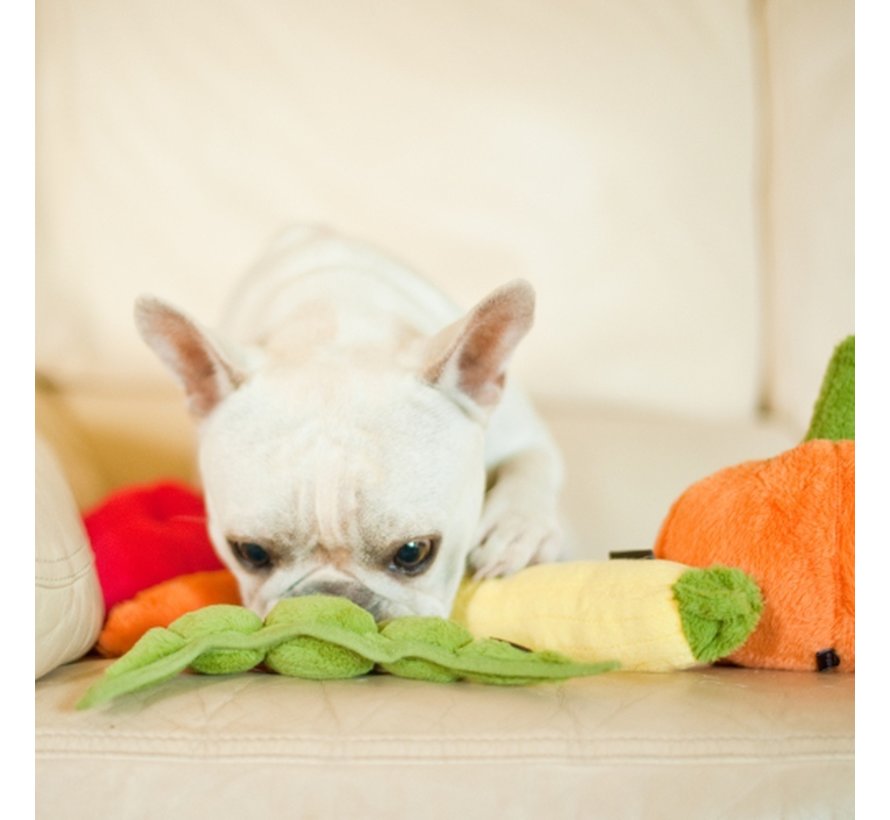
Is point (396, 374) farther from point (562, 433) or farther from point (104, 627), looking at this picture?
point (562, 433)

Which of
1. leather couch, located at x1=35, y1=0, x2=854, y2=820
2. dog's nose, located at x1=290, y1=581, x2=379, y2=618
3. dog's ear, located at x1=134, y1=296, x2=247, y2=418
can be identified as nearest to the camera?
dog's nose, located at x1=290, y1=581, x2=379, y2=618

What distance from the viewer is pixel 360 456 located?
1.19 m

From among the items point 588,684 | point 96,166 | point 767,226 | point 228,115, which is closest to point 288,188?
point 228,115

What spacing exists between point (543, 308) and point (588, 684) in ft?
4.36

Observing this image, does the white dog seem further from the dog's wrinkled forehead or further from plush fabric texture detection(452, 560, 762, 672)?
plush fabric texture detection(452, 560, 762, 672)

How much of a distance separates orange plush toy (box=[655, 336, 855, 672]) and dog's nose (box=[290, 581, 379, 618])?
35cm

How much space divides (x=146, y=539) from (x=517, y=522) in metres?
0.49

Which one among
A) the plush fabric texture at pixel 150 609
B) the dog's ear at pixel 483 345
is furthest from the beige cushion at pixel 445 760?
the dog's ear at pixel 483 345

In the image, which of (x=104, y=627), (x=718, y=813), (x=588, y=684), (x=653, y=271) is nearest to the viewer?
(x=718, y=813)

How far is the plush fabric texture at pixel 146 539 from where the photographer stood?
1272 millimetres

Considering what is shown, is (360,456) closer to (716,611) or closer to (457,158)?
(716,611)

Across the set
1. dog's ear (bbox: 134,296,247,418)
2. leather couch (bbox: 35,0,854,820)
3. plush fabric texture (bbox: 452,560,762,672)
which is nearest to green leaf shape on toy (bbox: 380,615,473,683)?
plush fabric texture (bbox: 452,560,762,672)

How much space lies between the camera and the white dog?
1.19m

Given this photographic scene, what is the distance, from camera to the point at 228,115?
7.41 ft
